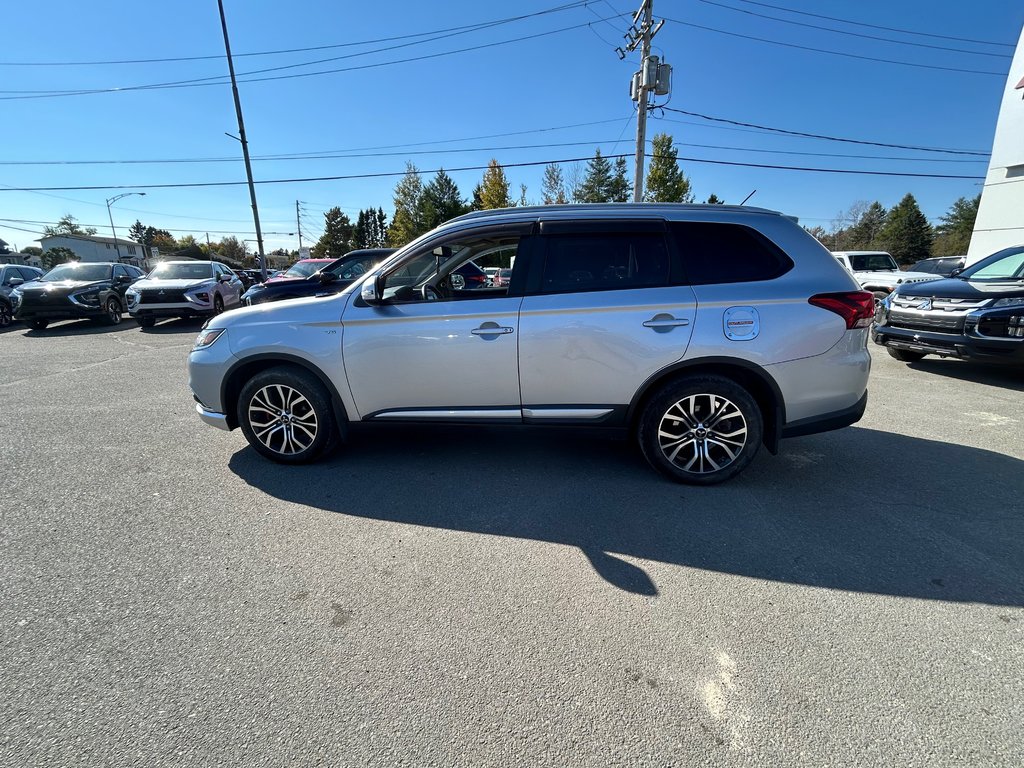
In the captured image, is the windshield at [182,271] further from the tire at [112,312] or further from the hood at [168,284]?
the tire at [112,312]

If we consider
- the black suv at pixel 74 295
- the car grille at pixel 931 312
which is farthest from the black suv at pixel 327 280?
the car grille at pixel 931 312

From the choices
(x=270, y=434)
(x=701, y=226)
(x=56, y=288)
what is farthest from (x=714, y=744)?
(x=56, y=288)

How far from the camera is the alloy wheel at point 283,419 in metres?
3.63

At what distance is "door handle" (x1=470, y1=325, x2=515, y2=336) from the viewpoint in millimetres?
3238

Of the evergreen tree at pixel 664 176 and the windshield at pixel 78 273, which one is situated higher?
the evergreen tree at pixel 664 176

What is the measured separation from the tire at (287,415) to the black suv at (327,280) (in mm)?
6874

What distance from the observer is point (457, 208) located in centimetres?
5009

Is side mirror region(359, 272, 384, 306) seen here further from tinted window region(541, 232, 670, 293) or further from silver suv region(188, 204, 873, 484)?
tinted window region(541, 232, 670, 293)

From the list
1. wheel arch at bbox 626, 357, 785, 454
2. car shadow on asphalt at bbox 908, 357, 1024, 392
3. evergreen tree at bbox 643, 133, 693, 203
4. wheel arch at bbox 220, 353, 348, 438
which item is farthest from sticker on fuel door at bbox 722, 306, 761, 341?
evergreen tree at bbox 643, 133, 693, 203

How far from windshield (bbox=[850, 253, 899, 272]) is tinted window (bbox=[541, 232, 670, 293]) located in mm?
13274

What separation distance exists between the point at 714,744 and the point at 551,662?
63 centimetres

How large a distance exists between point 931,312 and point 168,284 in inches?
615

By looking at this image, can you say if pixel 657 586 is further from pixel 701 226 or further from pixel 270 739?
pixel 701 226

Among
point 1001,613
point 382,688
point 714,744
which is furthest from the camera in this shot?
point 1001,613
